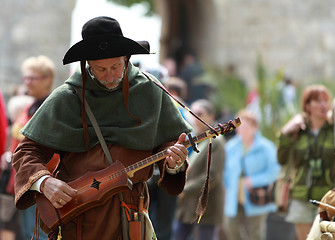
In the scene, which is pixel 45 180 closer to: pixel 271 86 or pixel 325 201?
pixel 325 201

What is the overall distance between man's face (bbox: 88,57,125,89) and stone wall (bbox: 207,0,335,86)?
12176 mm

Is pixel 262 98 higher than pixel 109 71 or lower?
lower

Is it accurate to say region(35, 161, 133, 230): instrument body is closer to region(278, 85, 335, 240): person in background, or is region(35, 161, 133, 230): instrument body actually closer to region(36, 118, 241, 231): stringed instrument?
region(36, 118, 241, 231): stringed instrument

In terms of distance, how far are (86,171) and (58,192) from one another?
24 centimetres

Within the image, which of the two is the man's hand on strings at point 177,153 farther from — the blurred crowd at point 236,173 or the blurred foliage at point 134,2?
the blurred foliage at point 134,2

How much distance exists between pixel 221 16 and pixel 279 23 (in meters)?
1.40

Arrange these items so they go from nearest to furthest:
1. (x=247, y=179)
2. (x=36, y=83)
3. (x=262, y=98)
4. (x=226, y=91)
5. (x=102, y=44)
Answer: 1. (x=102, y=44)
2. (x=36, y=83)
3. (x=247, y=179)
4. (x=262, y=98)
5. (x=226, y=91)

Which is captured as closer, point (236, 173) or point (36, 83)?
point (36, 83)

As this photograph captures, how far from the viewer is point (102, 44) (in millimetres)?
4156

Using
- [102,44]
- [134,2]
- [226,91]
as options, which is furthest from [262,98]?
[134,2]

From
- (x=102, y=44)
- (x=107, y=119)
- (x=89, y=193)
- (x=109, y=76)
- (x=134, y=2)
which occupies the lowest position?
(x=89, y=193)

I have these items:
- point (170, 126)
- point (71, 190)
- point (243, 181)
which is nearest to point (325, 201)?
point (170, 126)

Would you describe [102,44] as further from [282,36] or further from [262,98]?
[282,36]

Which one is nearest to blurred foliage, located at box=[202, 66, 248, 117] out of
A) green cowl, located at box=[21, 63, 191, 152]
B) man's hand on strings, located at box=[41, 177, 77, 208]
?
green cowl, located at box=[21, 63, 191, 152]
